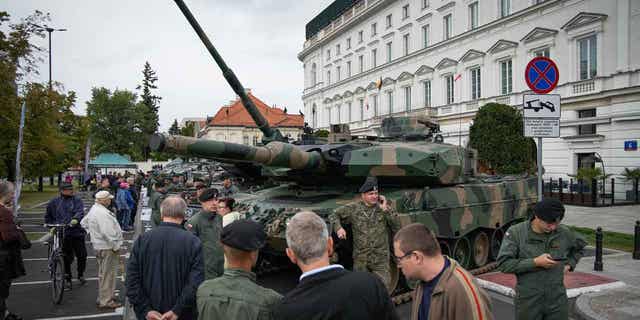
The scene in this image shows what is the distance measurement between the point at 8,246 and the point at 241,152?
10.0ft

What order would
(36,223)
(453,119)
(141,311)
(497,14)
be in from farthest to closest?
(453,119), (497,14), (36,223), (141,311)

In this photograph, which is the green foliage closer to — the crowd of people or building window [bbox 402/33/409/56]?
building window [bbox 402/33/409/56]

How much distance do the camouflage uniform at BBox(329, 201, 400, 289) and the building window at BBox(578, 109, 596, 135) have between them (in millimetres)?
22481

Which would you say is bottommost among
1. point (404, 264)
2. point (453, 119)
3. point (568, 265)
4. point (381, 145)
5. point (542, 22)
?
point (568, 265)

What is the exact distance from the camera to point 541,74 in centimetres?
768

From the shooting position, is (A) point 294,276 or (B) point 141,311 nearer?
(B) point 141,311

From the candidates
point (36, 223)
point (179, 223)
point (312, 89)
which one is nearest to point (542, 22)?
point (36, 223)

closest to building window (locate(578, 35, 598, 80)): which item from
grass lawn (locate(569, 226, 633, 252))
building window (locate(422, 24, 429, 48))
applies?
grass lawn (locate(569, 226, 633, 252))

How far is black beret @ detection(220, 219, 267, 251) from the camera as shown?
3.05 m

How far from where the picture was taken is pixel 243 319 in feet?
9.36

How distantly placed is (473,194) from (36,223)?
50.3 feet

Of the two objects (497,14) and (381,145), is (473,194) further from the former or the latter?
(497,14)

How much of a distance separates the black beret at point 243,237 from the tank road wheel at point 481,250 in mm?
8023

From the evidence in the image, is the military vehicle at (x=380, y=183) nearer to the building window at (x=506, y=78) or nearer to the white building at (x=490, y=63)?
the white building at (x=490, y=63)
